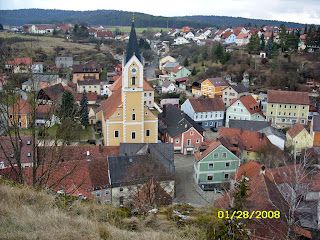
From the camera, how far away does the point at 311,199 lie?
22438 millimetres

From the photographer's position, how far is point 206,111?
142ft

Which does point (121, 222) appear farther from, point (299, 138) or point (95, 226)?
point (299, 138)

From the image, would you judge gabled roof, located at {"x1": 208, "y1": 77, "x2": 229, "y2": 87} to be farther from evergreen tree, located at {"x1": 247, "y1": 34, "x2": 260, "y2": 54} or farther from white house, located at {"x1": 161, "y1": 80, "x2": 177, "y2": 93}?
evergreen tree, located at {"x1": 247, "y1": 34, "x2": 260, "y2": 54}

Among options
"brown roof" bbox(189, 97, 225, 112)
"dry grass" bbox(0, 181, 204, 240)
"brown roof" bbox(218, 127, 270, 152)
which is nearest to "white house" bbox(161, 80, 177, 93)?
"brown roof" bbox(189, 97, 225, 112)

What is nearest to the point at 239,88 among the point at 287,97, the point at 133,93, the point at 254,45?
the point at 287,97

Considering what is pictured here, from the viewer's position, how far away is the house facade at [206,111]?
42875mm

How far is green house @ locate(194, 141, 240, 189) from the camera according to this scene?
1067 inches

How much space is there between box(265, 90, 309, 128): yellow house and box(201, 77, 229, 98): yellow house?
31.3 feet

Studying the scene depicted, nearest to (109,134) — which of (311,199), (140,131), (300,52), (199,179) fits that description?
(140,131)

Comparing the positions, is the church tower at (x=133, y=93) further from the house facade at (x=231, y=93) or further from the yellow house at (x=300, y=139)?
the house facade at (x=231, y=93)

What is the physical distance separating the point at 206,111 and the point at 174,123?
800 cm

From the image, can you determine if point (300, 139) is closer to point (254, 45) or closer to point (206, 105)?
point (206, 105)

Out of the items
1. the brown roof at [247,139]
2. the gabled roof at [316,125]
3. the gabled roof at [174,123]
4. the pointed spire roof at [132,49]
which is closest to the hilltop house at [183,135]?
the gabled roof at [174,123]

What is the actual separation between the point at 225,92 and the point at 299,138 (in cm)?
1730
